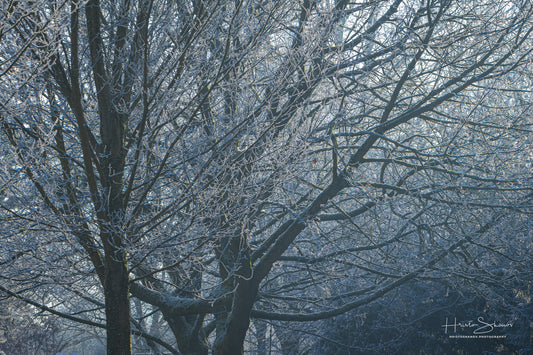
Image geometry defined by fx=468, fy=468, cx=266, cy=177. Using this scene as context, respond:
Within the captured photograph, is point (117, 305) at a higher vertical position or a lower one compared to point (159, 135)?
lower

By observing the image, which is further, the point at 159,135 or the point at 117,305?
the point at 159,135

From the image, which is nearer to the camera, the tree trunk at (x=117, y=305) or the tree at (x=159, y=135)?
the tree at (x=159, y=135)

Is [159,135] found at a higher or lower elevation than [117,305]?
higher

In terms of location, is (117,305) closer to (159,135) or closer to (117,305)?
(117,305)

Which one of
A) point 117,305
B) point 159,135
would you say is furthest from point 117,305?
point 159,135

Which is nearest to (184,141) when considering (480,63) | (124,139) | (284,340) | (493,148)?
(124,139)

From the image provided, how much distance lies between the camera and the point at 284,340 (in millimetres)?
10922

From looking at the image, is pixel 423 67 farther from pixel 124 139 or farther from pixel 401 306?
pixel 401 306

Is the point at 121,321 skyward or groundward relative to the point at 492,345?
groundward

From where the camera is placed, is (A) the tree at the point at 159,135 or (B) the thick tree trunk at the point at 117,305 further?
(B) the thick tree trunk at the point at 117,305

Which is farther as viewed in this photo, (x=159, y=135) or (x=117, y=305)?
(x=159, y=135)

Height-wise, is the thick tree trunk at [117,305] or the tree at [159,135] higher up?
the tree at [159,135]

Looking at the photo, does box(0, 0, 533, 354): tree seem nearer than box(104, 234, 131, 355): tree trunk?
Yes

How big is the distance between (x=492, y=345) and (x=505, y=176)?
415cm
